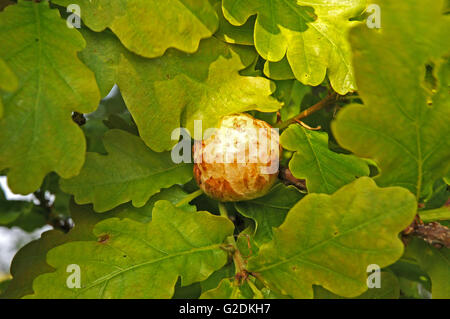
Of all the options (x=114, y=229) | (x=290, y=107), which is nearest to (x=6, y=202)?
(x=114, y=229)

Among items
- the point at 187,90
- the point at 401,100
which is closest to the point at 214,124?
Result: the point at 187,90

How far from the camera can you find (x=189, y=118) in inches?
27.8

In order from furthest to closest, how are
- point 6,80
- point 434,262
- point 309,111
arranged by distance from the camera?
point 309,111, point 434,262, point 6,80

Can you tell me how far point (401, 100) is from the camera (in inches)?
21.9

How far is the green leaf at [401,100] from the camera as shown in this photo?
53 centimetres

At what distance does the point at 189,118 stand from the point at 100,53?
0.16 m

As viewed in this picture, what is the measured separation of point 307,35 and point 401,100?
215 millimetres

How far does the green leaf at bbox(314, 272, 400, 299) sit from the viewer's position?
633mm

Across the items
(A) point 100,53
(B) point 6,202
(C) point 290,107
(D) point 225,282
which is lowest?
(B) point 6,202

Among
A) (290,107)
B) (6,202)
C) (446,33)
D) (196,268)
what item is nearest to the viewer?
(446,33)

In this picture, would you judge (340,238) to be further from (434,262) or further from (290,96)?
(290,96)

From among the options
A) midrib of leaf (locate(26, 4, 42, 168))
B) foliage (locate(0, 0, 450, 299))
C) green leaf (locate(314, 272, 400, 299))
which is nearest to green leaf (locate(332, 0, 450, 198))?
foliage (locate(0, 0, 450, 299))

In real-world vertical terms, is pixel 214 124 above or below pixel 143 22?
below

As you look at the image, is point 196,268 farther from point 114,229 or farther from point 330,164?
point 330,164
